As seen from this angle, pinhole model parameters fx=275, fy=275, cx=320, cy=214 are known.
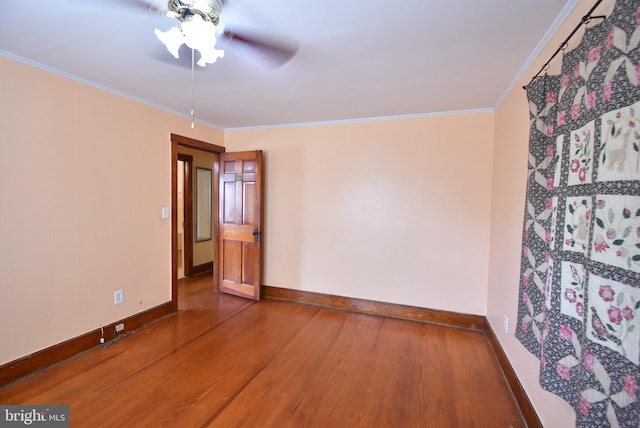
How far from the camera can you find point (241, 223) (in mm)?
3809

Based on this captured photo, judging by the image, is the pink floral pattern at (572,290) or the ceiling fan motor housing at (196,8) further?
the ceiling fan motor housing at (196,8)

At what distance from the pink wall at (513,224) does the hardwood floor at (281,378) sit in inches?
11.6

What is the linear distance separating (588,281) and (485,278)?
2.12 m

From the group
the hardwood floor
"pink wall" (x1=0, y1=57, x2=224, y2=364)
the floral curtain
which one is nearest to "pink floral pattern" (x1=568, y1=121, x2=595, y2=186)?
the floral curtain

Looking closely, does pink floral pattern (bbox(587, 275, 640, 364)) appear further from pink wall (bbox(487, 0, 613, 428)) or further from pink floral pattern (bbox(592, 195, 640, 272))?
pink wall (bbox(487, 0, 613, 428))

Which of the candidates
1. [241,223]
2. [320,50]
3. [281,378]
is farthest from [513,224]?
[241,223]

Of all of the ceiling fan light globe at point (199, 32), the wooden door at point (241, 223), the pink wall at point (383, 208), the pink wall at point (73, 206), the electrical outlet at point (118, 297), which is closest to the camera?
the ceiling fan light globe at point (199, 32)

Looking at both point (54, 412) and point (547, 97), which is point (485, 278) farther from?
point (54, 412)

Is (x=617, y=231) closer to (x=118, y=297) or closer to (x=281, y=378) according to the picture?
(x=281, y=378)

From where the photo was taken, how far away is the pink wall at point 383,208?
9.77ft

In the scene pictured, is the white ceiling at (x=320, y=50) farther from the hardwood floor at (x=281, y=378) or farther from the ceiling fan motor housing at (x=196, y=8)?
the hardwood floor at (x=281, y=378)

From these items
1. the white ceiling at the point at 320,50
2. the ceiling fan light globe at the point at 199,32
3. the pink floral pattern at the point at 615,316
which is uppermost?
the white ceiling at the point at 320,50

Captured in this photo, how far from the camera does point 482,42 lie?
1708 millimetres

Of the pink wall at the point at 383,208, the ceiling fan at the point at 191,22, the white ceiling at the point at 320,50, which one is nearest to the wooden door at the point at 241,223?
the pink wall at the point at 383,208
